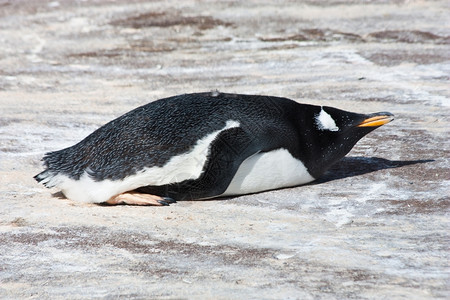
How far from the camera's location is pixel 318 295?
10.5 ft

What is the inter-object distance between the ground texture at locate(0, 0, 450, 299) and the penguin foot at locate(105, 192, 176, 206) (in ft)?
0.20

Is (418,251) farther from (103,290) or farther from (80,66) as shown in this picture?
(80,66)

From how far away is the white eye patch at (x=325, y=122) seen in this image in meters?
4.75

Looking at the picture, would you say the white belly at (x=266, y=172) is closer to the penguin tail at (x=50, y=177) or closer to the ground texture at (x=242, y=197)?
the ground texture at (x=242, y=197)

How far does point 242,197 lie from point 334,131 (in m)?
0.79

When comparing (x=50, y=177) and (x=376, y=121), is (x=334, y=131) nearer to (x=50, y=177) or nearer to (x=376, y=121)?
(x=376, y=121)

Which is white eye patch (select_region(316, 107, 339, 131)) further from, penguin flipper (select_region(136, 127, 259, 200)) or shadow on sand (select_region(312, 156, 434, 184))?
penguin flipper (select_region(136, 127, 259, 200))

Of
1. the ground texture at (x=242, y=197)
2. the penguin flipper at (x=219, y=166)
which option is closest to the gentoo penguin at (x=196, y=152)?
the penguin flipper at (x=219, y=166)

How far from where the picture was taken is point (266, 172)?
4.59 metres

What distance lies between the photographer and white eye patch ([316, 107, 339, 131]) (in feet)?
15.6

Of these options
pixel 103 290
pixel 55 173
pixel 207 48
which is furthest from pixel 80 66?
pixel 103 290

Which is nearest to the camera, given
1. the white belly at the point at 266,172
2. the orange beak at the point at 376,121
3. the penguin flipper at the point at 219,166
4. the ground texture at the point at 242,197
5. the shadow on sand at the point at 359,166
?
the ground texture at the point at 242,197

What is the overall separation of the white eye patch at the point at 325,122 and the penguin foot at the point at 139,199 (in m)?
1.16

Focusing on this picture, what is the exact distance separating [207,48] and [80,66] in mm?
1699
